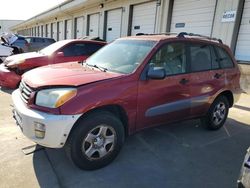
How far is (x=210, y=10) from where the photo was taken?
9602mm

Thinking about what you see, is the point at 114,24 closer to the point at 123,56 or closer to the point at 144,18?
the point at 144,18

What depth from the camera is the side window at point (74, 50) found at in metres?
8.07

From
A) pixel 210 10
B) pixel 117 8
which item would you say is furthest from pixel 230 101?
pixel 117 8

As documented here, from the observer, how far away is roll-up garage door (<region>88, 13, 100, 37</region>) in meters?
18.0

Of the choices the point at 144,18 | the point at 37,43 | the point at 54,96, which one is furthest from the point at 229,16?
the point at 37,43

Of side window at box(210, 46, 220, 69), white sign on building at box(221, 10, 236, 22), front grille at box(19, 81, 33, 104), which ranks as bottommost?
front grille at box(19, 81, 33, 104)

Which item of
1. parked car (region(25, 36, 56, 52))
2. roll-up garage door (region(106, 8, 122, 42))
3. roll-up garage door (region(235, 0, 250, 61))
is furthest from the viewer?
parked car (region(25, 36, 56, 52))

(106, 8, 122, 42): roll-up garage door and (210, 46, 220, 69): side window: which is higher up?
(106, 8, 122, 42): roll-up garage door

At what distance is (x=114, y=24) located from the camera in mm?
15812

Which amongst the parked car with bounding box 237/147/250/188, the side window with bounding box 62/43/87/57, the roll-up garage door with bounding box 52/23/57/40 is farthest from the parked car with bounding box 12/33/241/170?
the roll-up garage door with bounding box 52/23/57/40

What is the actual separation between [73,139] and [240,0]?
8006 mm

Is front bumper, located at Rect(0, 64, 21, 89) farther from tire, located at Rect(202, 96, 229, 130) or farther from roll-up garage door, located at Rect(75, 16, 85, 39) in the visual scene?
roll-up garage door, located at Rect(75, 16, 85, 39)

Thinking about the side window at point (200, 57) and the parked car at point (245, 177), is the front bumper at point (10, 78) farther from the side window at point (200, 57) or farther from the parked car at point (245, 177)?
the parked car at point (245, 177)

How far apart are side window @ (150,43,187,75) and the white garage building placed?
5260 millimetres
